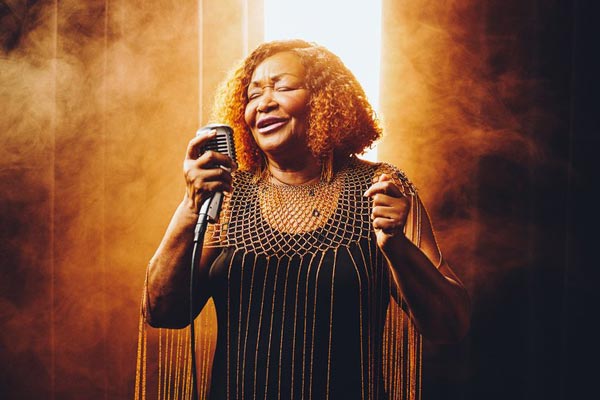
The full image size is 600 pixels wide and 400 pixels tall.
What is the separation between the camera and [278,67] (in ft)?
3.60

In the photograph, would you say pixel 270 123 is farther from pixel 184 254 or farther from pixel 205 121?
pixel 205 121

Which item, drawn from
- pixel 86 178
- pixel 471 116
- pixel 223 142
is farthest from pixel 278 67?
pixel 86 178

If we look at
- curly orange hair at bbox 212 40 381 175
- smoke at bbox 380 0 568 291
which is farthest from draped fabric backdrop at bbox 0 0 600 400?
curly orange hair at bbox 212 40 381 175

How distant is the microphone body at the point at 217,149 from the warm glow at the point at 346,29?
0.74m

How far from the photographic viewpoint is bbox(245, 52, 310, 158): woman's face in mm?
Answer: 1066

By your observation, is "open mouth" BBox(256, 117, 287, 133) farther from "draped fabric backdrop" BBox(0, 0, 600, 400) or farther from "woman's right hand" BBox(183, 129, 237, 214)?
"draped fabric backdrop" BBox(0, 0, 600, 400)

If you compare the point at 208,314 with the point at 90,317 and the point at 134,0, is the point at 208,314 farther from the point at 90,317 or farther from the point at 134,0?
the point at 134,0

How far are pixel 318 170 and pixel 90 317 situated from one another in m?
1.09

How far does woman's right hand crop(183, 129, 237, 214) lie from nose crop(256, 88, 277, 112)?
0.72ft

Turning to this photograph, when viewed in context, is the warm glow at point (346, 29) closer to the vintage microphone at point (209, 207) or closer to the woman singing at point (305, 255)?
the woman singing at point (305, 255)

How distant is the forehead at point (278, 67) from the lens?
3.59ft

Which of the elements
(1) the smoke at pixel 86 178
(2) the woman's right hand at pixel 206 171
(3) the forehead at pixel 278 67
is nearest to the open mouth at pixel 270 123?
(3) the forehead at pixel 278 67

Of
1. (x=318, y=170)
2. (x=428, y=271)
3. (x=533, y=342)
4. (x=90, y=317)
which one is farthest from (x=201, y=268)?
(x=533, y=342)

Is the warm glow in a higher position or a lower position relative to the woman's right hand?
higher
